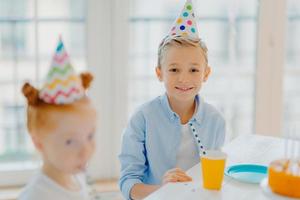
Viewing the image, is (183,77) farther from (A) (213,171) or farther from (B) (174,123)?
(A) (213,171)

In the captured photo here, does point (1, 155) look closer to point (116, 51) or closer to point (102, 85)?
point (102, 85)

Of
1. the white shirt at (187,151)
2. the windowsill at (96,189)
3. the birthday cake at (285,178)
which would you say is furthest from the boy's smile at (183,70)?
the windowsill at (96,189)

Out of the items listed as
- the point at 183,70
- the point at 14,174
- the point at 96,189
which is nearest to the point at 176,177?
the point at 183,70

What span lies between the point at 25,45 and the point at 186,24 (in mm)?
1275

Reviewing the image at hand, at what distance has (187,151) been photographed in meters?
1.72

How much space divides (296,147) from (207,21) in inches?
48.1

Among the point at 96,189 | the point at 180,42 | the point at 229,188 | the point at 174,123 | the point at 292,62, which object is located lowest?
the point at 96,189

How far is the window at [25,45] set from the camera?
263cm

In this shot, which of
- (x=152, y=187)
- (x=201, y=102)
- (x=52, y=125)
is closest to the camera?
(x=52, y=125)

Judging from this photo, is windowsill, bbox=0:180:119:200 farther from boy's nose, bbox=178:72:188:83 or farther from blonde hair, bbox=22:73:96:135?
blonde hair, bbox=22:73:96:135

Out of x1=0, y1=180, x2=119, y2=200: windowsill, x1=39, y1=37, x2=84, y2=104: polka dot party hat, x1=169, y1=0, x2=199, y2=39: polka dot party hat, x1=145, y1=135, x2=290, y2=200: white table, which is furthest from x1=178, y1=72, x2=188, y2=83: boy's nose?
x1=0, y1=180, x2=119, y2=200: windowsill

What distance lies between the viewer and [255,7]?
9.50ft

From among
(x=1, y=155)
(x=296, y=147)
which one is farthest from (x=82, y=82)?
(x=1, y=155)

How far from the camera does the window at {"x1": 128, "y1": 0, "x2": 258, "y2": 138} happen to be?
279 cm
